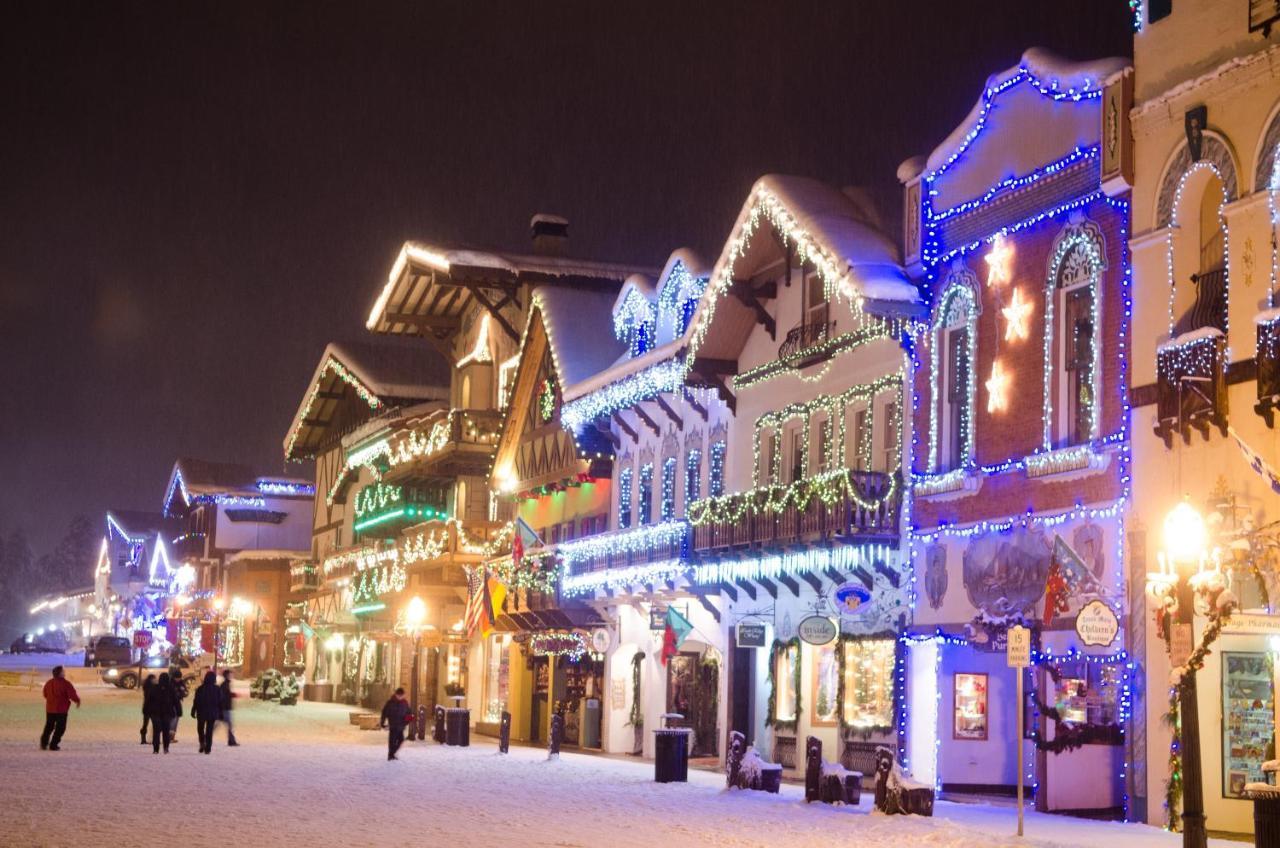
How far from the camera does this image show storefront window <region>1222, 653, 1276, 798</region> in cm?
2109

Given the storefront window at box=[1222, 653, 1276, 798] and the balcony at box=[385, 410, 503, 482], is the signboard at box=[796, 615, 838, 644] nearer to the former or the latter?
the storefront window at box=[1222, 653, 1276, 798]

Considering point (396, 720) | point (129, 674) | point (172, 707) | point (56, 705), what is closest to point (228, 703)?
point (172, 707)

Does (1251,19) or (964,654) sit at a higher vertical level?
(1251,19)

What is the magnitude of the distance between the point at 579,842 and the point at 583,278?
3214cm

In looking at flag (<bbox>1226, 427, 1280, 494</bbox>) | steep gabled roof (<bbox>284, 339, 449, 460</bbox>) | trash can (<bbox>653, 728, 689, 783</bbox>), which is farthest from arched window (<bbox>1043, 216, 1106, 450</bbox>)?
steep gabled roof (<bbox>284, 339, 449, 460</bbox>)

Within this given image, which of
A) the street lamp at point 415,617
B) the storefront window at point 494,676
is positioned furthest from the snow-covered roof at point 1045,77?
the street lamp at point 415,617

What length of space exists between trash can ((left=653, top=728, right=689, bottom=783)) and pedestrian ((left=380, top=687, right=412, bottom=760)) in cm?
657

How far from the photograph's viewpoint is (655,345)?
40.5 m

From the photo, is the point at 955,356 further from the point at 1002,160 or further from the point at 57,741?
the point at 57,741

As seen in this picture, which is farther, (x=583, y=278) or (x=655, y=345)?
(x=583, y=278)

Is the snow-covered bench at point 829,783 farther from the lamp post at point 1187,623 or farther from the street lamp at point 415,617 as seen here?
the street lamp at point 415,617

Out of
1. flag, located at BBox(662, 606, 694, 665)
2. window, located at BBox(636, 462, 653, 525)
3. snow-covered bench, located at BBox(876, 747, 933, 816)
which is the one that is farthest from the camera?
window, located at BBox(636, 462, 653, 525)

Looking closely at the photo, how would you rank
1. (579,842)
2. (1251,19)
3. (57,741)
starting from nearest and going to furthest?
(579,842) → (1251,19) → (57,741)

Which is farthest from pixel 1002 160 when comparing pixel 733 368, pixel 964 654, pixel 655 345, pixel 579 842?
pixel 655 345
